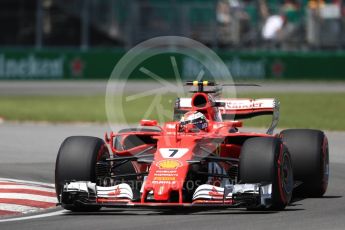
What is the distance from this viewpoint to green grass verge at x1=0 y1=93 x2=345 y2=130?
27.1 metres

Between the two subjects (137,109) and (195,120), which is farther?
(137,109)

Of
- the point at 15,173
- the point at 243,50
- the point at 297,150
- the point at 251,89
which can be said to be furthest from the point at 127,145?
the point at 243,50

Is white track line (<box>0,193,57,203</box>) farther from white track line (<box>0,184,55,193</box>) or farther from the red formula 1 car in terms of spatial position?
the red formula 1 car

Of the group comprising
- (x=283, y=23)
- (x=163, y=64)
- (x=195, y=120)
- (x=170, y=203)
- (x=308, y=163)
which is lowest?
(x=170, y=203)

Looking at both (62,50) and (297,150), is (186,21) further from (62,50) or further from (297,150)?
(297,150)

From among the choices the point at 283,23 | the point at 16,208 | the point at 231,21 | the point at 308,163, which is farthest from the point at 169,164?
the point at 231,21

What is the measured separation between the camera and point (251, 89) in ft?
129

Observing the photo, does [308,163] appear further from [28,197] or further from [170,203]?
[28,197]

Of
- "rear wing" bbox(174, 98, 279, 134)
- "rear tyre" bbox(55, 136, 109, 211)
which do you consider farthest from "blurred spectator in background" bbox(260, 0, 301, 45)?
"rear tyre" bbox(55, 136, 109, 211)

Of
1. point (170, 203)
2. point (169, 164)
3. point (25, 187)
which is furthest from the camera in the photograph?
point (25, 187)

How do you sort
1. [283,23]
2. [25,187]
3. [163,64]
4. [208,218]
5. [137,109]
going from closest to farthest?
[208,218] < [25,187] < [137,109] < [283,23] < [163,64]

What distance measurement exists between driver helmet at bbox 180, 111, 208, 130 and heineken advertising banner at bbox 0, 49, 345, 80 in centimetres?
2901

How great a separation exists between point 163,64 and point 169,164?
1217 inches

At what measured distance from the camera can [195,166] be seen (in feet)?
39.8
